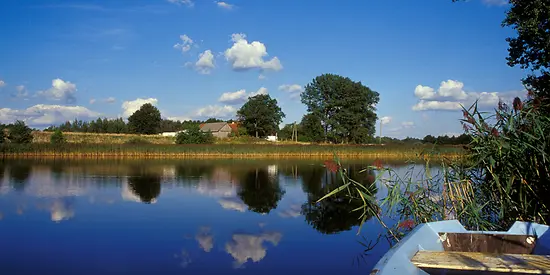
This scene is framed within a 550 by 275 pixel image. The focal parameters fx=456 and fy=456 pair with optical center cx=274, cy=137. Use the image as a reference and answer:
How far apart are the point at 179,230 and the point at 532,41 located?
8.43 metres

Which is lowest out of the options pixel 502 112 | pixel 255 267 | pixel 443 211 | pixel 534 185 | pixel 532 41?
pixel 255 267

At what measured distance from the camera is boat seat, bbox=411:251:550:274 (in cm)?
326

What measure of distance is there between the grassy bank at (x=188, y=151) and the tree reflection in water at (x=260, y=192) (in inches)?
619

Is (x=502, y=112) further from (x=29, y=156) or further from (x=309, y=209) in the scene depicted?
(x=29, y=156)

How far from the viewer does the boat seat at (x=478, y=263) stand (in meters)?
3.26

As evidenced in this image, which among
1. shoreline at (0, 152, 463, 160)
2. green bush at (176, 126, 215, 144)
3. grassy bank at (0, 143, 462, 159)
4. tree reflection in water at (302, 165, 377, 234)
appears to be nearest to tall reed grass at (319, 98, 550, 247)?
tree reflection in water at (302, 165, 377, 234)

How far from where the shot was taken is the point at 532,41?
32.5 ft

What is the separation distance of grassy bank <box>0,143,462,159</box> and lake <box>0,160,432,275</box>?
20.3 m

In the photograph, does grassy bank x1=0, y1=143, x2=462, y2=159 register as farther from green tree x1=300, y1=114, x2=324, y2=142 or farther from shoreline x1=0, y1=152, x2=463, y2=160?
green tree x1=300, y1=114, x2=324, y2=142

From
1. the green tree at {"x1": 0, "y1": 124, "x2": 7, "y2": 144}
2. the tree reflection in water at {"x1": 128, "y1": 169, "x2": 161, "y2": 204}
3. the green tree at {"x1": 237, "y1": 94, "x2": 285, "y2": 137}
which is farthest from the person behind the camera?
the green tree at {"x1": 237, "y1": 94, "x2": 285, "y2": 137}

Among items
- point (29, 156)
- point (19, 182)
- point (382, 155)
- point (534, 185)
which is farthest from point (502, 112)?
point (29, 156)

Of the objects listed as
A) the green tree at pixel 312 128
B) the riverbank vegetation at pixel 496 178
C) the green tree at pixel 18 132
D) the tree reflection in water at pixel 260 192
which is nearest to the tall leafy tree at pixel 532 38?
the riverbank vegetation at pixel 496 178

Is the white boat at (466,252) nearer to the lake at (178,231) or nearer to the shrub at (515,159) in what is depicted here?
the shrub at (515,159)

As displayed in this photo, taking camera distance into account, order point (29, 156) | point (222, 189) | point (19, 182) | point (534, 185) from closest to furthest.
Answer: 1. point (534, 185)
2. point (222, 189)
3. point (19, 182)
4. point (29, 156)
